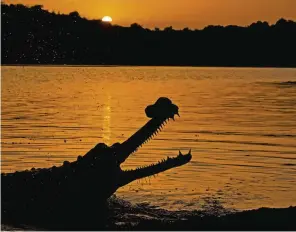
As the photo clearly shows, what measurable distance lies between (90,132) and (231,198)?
13.0 metres

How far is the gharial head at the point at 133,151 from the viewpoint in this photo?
1217 cm

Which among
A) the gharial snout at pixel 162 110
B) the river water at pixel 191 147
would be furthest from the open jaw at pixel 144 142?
the river water at pixel 191 147

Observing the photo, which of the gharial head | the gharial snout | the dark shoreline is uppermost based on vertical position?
the gharial snout

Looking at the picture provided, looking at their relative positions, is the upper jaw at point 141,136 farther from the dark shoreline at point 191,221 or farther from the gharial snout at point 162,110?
the dark shoreline at point 191,221

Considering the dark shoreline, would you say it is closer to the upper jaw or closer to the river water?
the river water

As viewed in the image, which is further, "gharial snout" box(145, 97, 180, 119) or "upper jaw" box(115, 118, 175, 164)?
"upper jaw" box(115, 118, 175, 164)

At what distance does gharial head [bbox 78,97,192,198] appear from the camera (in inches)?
479

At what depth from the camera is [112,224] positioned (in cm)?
1273

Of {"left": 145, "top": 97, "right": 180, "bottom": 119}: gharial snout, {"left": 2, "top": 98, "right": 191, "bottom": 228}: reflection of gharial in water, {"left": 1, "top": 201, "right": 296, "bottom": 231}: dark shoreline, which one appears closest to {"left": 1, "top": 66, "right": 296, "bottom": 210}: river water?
{"left": 1, "top": 201, "right": 296, "bottom": 231}: dark shoreline

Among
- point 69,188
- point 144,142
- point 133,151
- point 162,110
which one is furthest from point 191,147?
point 162,110

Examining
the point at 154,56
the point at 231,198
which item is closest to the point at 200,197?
the point at 231,198

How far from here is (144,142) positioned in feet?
40.8

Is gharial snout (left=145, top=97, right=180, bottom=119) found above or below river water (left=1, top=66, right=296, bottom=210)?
above

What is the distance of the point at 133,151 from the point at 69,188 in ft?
4.71
